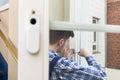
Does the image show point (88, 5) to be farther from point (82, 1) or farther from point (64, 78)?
point (64, 78)

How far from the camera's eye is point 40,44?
464mm

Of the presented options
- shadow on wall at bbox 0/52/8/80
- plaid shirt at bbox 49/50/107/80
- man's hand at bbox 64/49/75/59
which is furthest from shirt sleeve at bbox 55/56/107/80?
shadow on wall at bbox 0/52/8/80

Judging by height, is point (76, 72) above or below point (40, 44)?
below

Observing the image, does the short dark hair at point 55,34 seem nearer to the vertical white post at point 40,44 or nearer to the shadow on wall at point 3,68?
the vertical white post at point 40,44

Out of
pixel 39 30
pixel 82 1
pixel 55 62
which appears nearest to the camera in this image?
pixel 39 30

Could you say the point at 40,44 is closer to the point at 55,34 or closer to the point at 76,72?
the point at 55,34

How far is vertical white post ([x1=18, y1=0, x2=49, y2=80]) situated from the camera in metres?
0.47

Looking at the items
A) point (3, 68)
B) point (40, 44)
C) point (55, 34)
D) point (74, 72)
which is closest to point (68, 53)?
point (74, 72)

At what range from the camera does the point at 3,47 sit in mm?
1680

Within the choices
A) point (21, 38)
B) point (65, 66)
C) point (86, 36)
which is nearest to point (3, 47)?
point (86, 36)

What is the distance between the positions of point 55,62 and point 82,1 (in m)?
0.41

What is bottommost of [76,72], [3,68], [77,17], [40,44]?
[3,68]

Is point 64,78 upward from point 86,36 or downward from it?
downward

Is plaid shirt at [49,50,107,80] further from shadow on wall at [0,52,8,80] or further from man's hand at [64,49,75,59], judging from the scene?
shadow on wall at [0,52,8,80]
